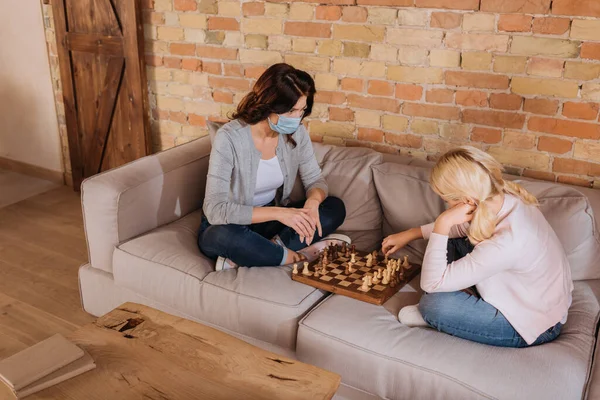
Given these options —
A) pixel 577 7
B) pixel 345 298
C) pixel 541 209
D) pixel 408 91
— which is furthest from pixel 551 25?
pixel 345 298

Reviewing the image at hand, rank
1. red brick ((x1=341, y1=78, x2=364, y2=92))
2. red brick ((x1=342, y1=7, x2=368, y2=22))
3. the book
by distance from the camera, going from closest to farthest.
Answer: the book < red brick ((x1=342, y1=7, x2=368, y2=22)) < red brick ((x1=341, y1=78, x2=364, y2=92))

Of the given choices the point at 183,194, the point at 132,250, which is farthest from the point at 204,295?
the point at 183,194

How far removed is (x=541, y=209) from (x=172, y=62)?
89.8 inches

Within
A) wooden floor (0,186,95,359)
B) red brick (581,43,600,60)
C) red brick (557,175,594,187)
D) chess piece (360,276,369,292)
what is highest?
red brick (581,43,600,60)

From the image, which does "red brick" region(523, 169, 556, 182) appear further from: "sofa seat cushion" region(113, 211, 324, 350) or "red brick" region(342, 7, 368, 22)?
"sofa seat cushion" region(113, 211, 324, 350)

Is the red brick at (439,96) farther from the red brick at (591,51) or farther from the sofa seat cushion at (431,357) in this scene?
the sofa seat cushion at (431,357)

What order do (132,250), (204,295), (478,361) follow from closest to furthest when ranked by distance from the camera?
(478,361), (204,295), (132,250)

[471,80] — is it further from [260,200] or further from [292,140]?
[260,200]

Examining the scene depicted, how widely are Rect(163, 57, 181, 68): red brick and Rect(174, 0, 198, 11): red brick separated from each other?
288 millimetres

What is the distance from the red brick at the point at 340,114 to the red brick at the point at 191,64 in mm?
886

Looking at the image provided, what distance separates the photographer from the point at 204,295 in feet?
6.84

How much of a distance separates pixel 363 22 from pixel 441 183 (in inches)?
48.5

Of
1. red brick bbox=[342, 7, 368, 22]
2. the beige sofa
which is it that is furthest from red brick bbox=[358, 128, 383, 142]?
red brick bbox=[342, 7, 368, 22]

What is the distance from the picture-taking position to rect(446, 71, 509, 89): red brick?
2.42 metres
